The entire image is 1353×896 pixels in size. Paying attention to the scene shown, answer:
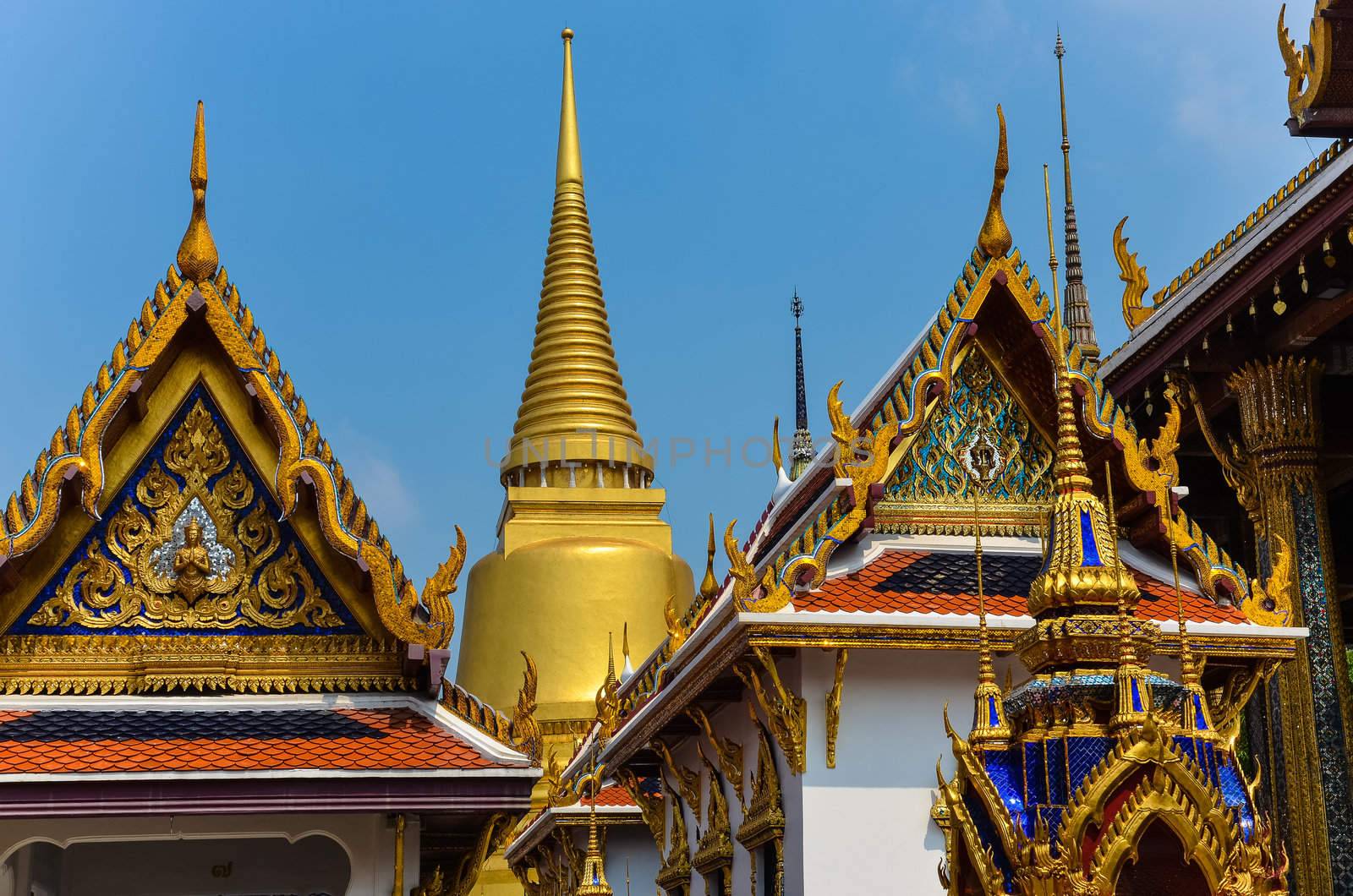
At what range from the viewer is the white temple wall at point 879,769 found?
10289 mm

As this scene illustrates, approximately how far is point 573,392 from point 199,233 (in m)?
19.8

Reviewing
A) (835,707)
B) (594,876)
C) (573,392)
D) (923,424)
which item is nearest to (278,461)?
(835,707)

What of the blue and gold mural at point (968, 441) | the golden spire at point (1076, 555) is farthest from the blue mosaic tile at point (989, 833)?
the blue and gold mural at point (968, 441)

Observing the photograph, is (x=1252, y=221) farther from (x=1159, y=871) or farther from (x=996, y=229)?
(x=1159, y=871)

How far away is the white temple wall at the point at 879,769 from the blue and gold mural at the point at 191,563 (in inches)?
108

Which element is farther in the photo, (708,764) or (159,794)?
(708,764)

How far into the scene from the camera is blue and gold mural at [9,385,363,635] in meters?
10.1

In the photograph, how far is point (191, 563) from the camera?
10.1 meters

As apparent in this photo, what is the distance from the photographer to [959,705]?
10664 millimetres

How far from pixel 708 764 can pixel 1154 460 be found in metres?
4.00

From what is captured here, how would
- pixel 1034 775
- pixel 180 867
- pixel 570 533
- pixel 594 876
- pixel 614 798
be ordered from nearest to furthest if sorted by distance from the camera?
1. pixel 1034 775
2. pixel 180 867
3. pixel 594 876
4. pixel 614 798
5. pixel 570 533

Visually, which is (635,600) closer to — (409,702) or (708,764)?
(708,764)

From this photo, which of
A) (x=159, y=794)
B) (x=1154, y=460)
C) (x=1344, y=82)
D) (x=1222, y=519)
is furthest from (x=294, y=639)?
(x=1222, y=519)

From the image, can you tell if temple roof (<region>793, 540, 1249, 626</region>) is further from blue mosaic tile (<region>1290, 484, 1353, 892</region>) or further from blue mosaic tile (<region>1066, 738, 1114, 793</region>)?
blue mosaic tile (<region>1066, 738, 1114, 793</region>)
